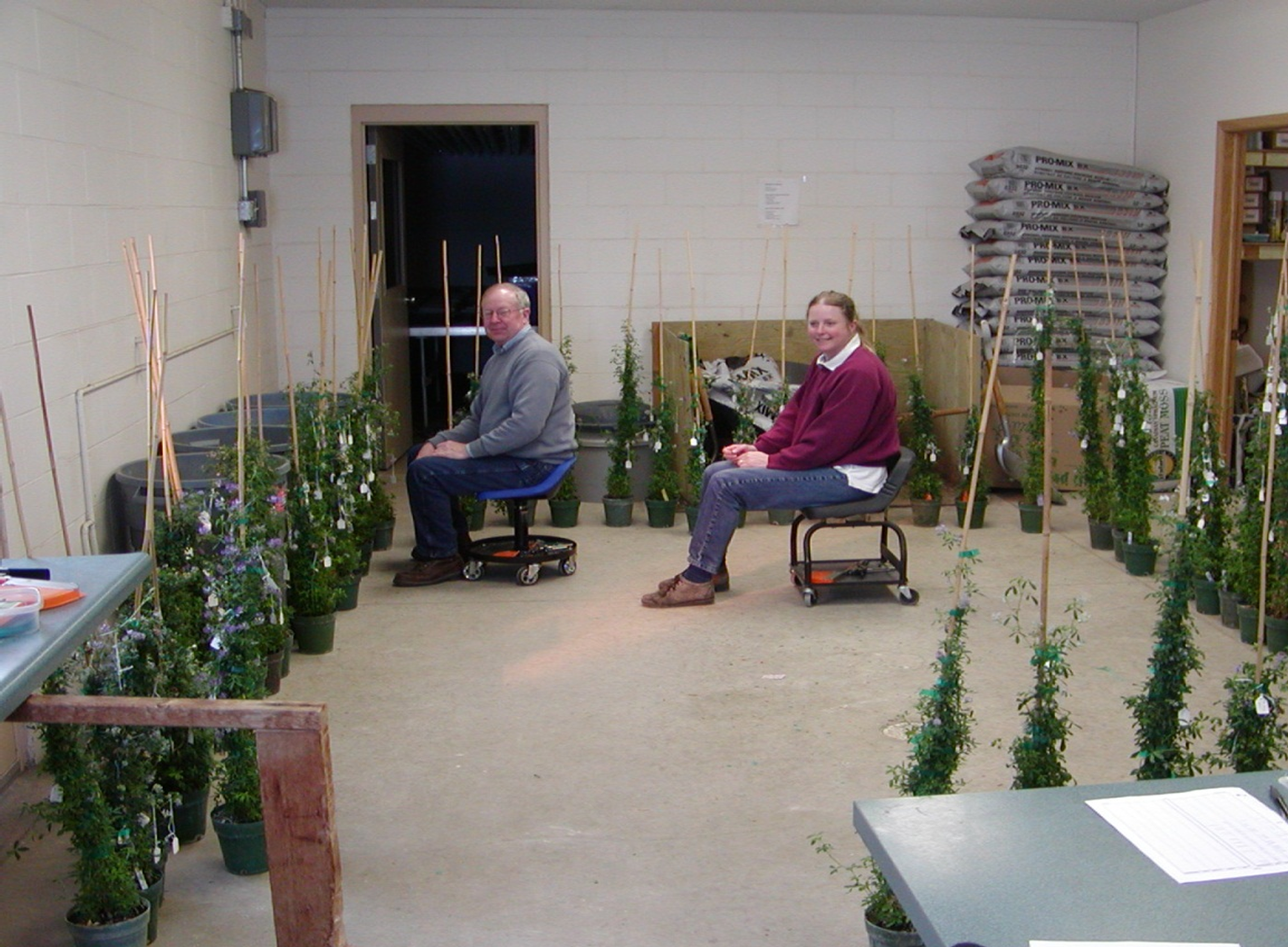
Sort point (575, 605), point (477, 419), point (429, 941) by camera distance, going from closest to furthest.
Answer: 1. point (429, 941)
2. point (575, 605)
3. point (477, 419)

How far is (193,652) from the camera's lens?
3.72m

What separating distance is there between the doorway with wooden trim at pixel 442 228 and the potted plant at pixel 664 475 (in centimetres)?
99

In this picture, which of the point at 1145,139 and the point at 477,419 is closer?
the point at 477,419

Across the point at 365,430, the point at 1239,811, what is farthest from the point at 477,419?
the point at 1239,811

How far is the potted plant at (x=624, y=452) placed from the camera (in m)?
7.31

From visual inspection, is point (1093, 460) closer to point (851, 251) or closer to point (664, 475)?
point (664, 475)

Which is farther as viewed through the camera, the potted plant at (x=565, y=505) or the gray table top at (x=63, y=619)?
the potted plant at (x=565, y=505)

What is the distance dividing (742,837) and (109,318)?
2956mm

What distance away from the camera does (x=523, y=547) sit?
6.23 m

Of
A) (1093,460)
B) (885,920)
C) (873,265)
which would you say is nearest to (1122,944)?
(885,920)

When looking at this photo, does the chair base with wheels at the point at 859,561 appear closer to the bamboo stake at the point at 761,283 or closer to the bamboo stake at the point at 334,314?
the bamboo stake at the point at 761,283

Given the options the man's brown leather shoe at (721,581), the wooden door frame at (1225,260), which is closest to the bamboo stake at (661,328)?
the man's brown leather shoe at (721,581)

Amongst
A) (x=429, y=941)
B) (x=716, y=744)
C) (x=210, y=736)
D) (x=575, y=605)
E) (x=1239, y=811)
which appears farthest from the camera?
(x=575, y=605)

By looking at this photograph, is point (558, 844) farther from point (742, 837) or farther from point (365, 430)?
point (365, 430)
